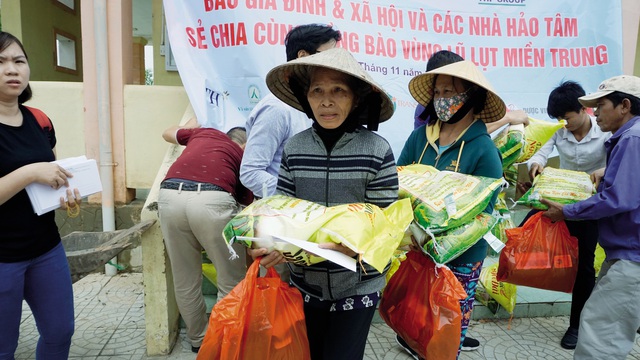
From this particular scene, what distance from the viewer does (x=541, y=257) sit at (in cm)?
278

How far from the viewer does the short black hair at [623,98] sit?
2.33 metres

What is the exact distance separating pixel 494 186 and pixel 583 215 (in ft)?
3.07

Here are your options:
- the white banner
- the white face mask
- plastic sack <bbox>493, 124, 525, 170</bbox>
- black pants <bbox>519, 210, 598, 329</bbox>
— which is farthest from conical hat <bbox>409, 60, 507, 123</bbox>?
the white banner

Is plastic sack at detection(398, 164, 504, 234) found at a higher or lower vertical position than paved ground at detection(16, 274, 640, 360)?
higher

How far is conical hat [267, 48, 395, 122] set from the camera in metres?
1.55

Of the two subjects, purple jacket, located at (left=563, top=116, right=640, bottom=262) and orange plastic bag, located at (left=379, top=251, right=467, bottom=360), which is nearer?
orange plastic bag, located at (left=379, top=251, right=467, bottom=360)

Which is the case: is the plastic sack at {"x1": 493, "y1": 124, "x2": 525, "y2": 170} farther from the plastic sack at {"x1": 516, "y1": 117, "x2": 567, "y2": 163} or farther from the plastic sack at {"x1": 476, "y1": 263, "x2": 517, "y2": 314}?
the plastic sack at {"x1": 476, "y1": 263, "x2": 517, "y2": 314}

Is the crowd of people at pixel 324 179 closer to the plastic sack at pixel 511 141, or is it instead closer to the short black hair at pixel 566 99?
the short black hair at pixel 566 99

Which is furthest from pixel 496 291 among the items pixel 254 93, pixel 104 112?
pixel 104 112

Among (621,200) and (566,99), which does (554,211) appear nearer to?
(621,200)

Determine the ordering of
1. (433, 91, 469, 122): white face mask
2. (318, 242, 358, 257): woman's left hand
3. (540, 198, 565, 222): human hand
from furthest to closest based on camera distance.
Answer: (540, 198, 565, 222): human hand
(433, 91, 469, 122): white face mask
(318, 242, 358, 257): woman's left hand

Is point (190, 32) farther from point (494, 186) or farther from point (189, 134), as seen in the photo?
point (494, 186)

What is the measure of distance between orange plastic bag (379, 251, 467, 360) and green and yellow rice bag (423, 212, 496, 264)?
65mm

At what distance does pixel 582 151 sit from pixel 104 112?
4.32 m
